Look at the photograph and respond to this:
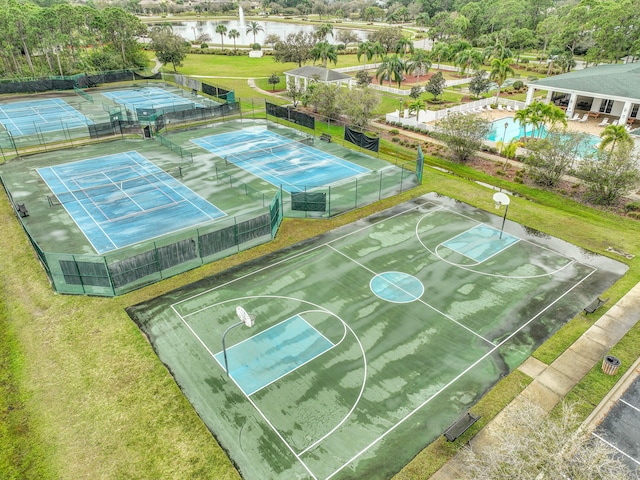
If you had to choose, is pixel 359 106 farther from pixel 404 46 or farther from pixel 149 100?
pixel 404 46

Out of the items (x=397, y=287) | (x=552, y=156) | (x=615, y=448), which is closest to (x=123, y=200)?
(x=397, y=287)

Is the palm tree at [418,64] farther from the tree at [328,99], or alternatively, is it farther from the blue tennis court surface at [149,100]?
the blue tennis court surface at [149,100]

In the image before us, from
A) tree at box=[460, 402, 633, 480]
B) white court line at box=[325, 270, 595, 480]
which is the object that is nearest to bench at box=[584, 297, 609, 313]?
white court line at box=[325, 270, 595, 480]

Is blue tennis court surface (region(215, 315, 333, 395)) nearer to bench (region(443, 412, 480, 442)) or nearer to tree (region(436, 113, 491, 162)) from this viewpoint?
bench (region(443, 412, 480, 442))

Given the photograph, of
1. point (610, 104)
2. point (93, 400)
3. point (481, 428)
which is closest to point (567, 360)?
point (481, 428)

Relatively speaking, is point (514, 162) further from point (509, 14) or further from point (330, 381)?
point (509, 14)

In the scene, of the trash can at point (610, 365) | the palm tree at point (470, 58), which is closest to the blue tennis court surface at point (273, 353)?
the trash can at point (610, 365)
